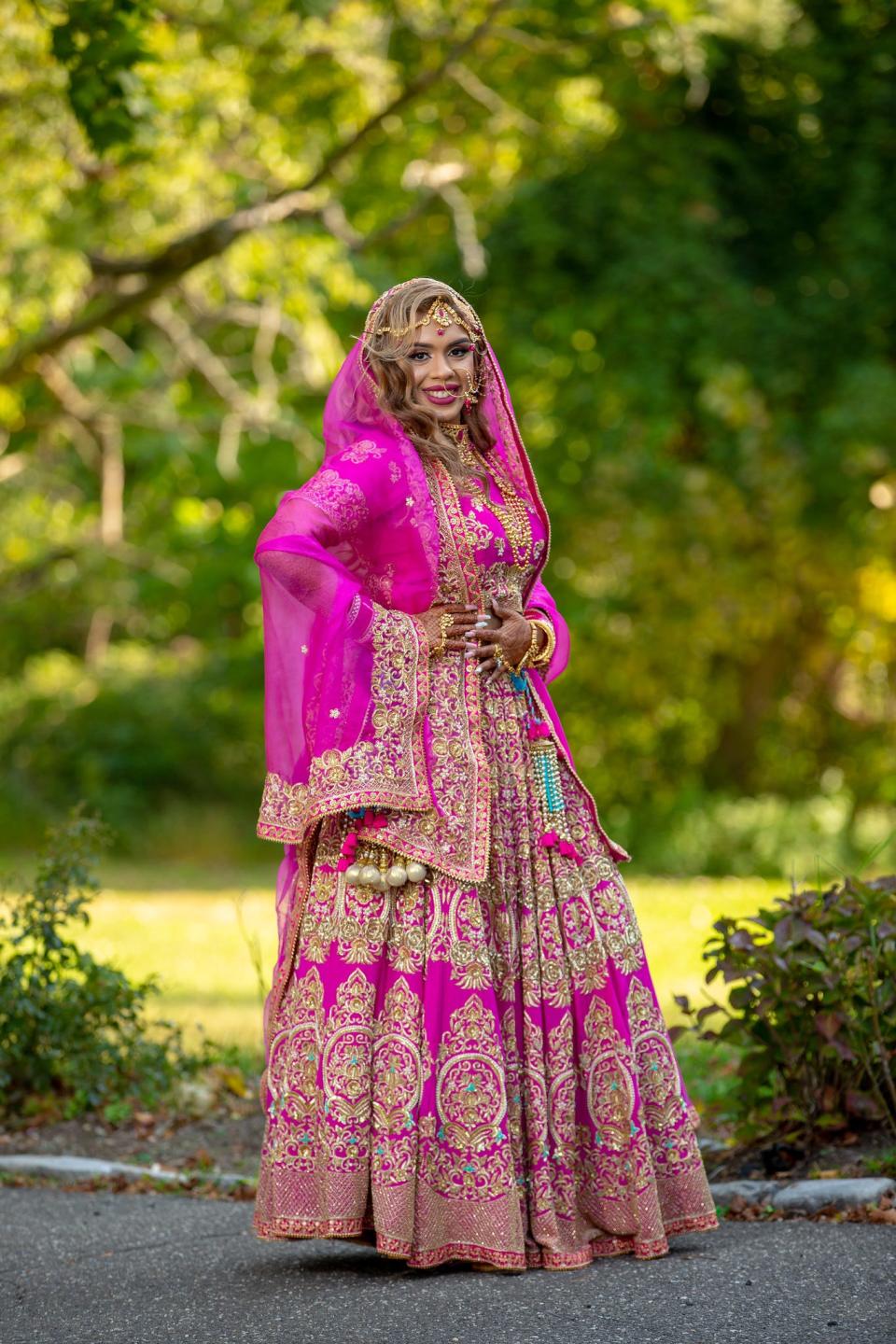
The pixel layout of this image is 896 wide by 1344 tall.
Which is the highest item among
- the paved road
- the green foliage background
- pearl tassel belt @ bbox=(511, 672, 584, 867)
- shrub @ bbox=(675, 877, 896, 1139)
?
the green foliage background

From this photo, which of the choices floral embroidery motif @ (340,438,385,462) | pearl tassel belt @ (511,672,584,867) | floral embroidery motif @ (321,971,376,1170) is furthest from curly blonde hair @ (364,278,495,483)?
floral embroidery motif @ (321,971,376,1170)

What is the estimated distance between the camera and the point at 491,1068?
3.83m

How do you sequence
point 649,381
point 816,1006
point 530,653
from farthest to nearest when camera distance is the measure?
point 649,381 < point 816,1006 < point 530,653

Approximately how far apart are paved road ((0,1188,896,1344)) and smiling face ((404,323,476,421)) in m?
2.02

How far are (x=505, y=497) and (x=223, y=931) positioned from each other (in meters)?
7.38

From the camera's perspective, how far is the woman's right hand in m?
4.10

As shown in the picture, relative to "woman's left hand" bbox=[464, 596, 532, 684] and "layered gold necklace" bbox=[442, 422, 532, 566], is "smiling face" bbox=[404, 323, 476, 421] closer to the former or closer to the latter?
"layered gold necklace" bbox=[442, 422, 532, 566]

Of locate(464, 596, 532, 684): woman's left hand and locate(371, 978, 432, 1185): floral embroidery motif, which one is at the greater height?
locate(464, 596, 532, 684): woman's left hand

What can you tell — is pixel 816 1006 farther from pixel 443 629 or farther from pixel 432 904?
pixel 443 629

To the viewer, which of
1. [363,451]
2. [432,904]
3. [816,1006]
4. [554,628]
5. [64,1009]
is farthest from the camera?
[64,1009]

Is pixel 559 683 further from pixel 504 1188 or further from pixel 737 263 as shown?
pixel 504 1188

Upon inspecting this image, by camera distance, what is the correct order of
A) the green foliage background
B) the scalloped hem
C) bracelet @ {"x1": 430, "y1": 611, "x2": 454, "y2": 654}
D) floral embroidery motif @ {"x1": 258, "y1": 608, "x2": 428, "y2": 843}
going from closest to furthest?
the scalloped hem → floral embroidery motif @ {"x1": 258, "y1": 608, "x2": 428, "y2": 843} → bracelet @ {"x1": 430, "y1": 611, "x2": 454, "y2": 654} → the green foliage background

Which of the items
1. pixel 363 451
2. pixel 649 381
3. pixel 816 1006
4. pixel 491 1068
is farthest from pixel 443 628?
pixel 649 381

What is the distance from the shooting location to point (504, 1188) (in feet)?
12.4
